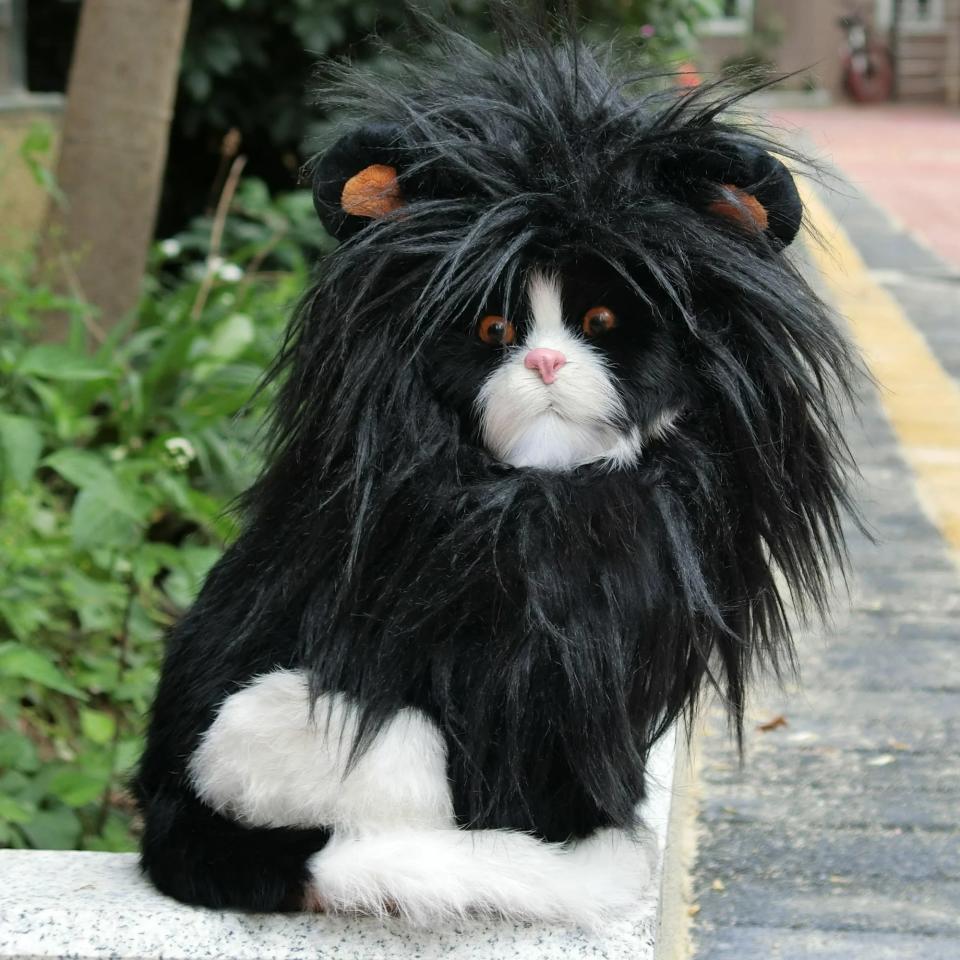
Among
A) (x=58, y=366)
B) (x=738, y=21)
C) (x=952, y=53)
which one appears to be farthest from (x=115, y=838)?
(x=952, y=53)

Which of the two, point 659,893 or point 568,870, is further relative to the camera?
point 659,893

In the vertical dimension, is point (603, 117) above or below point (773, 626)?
above

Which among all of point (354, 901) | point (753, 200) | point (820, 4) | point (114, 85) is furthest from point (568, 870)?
point (820, 4)

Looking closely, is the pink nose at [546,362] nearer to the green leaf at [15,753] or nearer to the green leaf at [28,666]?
the green leaf at [28,666]

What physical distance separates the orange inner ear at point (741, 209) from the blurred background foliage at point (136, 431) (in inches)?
20.0

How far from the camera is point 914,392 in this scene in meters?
4.63

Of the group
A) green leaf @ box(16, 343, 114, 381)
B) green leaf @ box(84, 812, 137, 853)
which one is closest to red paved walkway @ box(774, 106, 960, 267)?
green leaf @ box(16, 343, 114, 381)

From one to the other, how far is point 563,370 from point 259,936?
2.55 ft

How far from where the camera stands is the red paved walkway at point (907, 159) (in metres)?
9.29

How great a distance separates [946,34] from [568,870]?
78.8 ft

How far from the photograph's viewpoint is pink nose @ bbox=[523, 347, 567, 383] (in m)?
1.53

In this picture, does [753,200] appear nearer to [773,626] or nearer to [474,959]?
[773,626]

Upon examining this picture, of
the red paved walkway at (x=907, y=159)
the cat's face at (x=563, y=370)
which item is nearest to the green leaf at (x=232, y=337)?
the red paved walkway at (x=907, y=159)

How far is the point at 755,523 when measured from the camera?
1.66 meters
